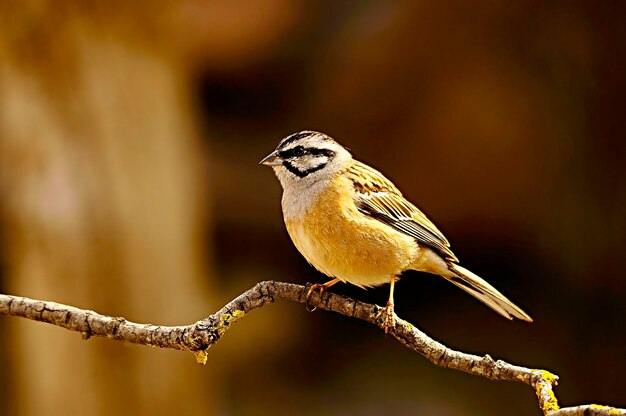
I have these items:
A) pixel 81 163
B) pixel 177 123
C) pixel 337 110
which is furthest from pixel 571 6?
pixel 81 163

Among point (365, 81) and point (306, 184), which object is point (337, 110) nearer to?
point (365, 81)

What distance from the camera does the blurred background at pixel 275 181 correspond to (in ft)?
14.4

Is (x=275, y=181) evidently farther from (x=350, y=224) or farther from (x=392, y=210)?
(x=350, y=224)

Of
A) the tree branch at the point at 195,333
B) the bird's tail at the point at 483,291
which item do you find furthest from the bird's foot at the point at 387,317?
the bird's tail at the point at 483,291

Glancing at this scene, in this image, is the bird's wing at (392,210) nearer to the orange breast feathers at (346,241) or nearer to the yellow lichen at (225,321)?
the orange breast feathers at (346,241)

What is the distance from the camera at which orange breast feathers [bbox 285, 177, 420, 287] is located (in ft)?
7.54

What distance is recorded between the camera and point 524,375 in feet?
4.70

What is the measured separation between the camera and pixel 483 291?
2451mm

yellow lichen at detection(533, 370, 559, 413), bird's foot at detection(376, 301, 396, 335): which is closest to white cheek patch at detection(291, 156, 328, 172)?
bird's foot at detection(376, 301, 396, 335)

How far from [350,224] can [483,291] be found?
0.45m

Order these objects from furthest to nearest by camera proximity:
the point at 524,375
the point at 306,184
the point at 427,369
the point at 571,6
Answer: the point at 427,369 < the point at 571,6 < the point at 306,184 < the point at 524,375

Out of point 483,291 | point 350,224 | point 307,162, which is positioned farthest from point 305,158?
point 483,291

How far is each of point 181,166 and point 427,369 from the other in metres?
2.10

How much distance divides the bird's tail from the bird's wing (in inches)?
2.6
